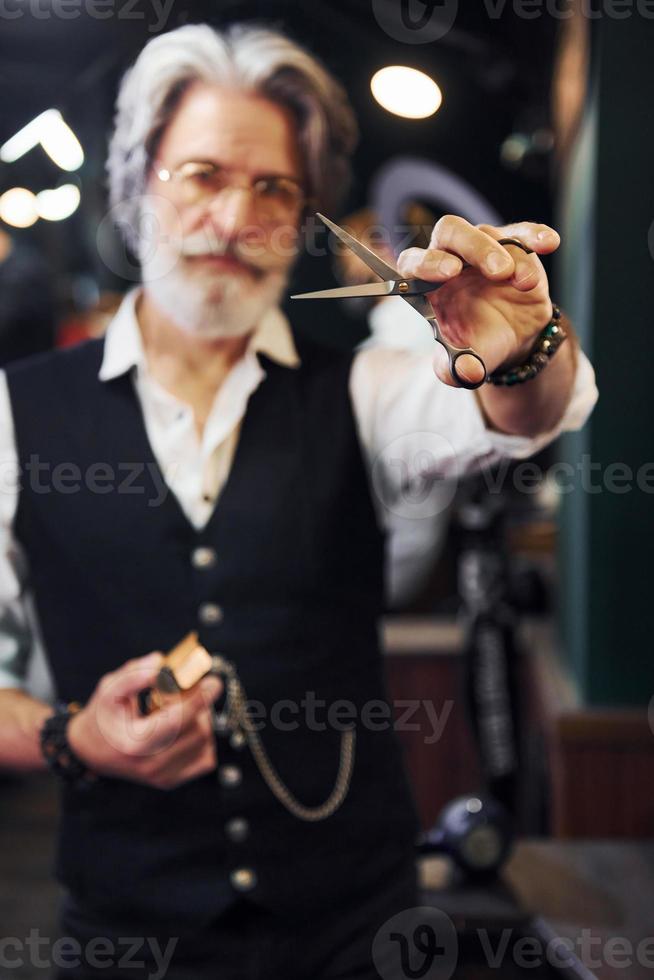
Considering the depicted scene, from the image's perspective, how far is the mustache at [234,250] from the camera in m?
0.97

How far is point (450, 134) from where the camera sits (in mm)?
1231

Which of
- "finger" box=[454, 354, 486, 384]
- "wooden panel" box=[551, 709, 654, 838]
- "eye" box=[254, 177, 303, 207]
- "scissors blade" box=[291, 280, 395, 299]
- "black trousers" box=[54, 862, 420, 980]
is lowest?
"wooden panel" box=[551, 709, 654, 838]

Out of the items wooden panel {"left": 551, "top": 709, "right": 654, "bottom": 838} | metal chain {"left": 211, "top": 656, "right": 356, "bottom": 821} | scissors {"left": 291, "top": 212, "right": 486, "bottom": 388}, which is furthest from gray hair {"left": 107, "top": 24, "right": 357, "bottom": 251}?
wooden panel {"left": 551, "top": 709, "right": 654, "bottom": 838}

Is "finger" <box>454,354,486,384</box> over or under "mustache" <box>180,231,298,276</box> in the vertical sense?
Answer: under

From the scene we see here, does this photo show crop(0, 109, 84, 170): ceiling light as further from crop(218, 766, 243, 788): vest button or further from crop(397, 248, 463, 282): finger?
crop(218, 766, 243, 788): vest button

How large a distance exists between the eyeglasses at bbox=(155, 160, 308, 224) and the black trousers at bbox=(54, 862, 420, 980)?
0.70 metres

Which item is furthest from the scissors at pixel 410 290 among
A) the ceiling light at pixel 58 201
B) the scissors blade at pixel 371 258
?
the ceiling light at pixel 58 201

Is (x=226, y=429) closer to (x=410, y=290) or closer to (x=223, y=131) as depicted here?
(x=223, y=131)

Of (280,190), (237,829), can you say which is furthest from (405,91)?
(237,829)

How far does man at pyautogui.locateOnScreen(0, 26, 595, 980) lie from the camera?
97cm

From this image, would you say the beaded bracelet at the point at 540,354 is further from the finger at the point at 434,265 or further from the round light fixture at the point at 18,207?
the round light fixture at the point at 18,207

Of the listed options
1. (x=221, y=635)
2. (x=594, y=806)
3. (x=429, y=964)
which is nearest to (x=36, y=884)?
(x=594, y=806)

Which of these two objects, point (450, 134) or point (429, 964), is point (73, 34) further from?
point (429, 964)

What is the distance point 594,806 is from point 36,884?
215 cm
